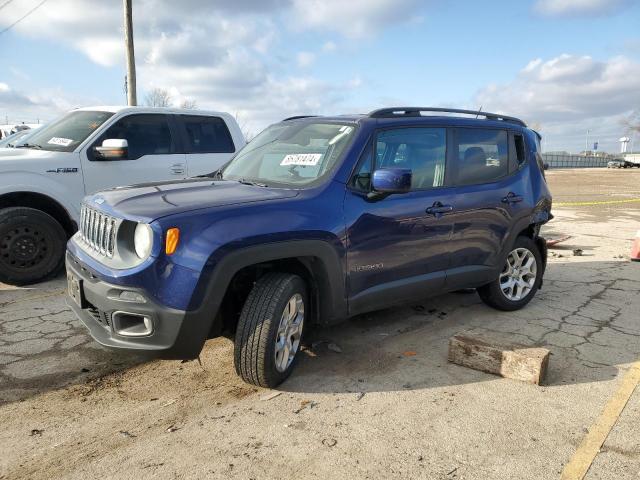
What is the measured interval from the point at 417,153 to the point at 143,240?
2.30 m

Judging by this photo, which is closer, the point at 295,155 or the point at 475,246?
the point at 295,155

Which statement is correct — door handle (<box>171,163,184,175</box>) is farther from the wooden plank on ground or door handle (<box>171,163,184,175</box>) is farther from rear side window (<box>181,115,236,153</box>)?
the wooden plank on ground

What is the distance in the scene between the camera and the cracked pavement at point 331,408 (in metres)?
2.63

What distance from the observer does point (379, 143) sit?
156 inches

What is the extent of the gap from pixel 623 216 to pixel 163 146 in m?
11.8

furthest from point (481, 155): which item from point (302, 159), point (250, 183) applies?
point (250, 183)

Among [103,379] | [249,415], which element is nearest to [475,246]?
[249,415]

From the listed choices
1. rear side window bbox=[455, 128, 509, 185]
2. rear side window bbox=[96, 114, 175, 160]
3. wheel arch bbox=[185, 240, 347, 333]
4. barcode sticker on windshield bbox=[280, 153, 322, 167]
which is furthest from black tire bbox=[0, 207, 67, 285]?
rear side window bbox=[455, 128, 509, 185]

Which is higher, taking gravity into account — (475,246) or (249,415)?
(475,246)

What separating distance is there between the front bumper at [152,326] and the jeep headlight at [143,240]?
0.21 m

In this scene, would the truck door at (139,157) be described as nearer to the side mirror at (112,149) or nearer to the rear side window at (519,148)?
the side mirror at (112,149)

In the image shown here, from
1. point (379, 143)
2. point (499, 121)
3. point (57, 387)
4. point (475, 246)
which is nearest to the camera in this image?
point (57, 387)

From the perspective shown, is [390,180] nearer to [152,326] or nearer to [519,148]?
[152,326]

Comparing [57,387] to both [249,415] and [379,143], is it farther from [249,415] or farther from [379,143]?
[379,143]
